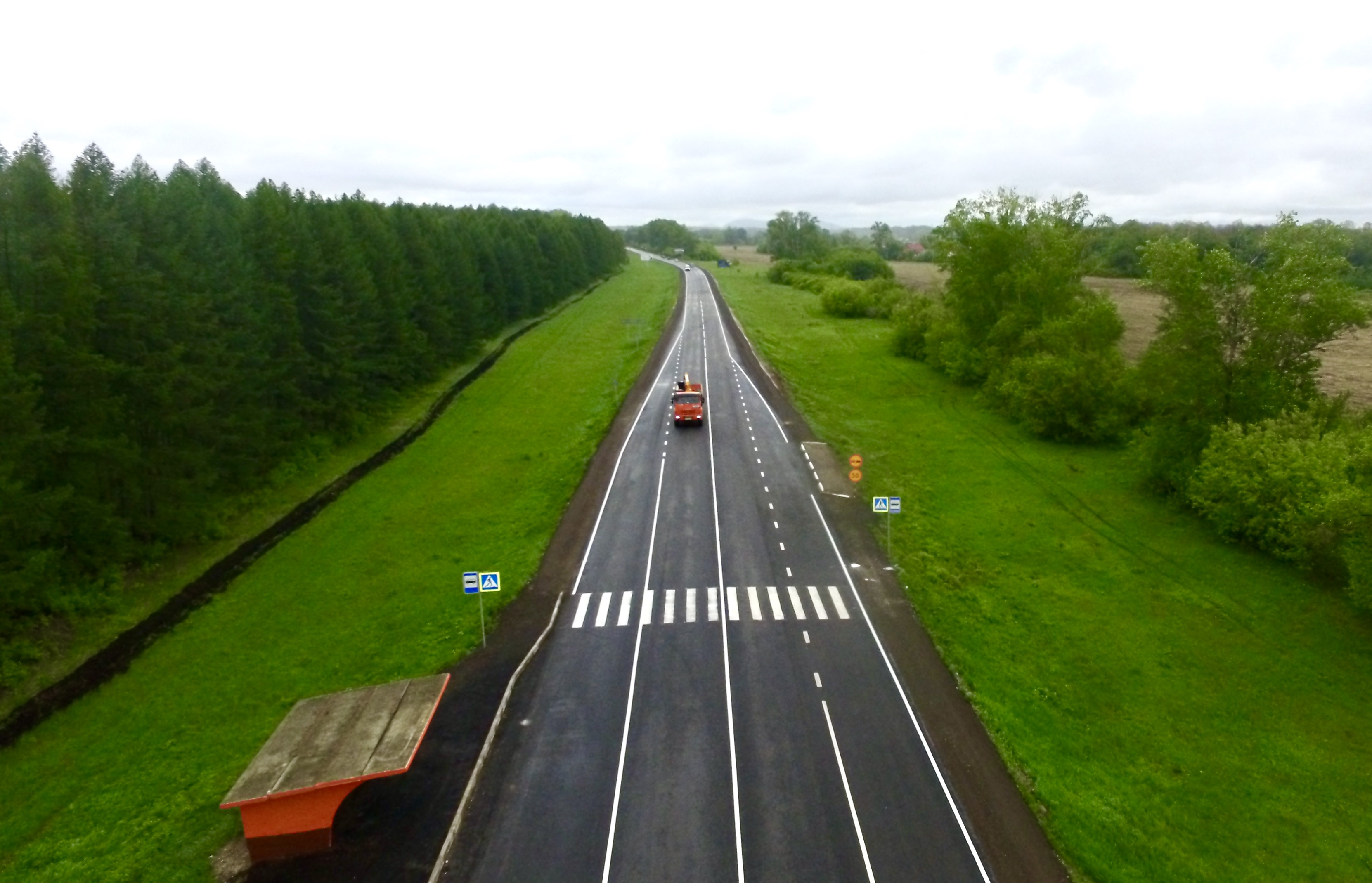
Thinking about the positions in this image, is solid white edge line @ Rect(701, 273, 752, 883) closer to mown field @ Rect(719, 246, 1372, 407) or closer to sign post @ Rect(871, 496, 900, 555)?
sign post @ Rect(871, 496, 900, 555)

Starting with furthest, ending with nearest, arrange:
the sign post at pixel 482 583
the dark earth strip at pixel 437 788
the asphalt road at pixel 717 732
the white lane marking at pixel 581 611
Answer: the white lane marking at pixel 581 611
the sign post at pixel 482 583
the asphalt road at pixel 717 732
the dark earth strip at pixel 437 788

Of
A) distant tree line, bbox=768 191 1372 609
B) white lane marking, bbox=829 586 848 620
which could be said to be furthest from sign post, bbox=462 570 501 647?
distant tree line, bbox=768 191 1372 609

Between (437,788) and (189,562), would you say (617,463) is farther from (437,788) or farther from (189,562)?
(437,788)

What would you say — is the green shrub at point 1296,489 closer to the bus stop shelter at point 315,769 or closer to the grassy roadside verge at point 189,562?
the bus stop shelter at point 315,769

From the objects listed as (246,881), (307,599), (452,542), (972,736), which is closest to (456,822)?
(246,881)

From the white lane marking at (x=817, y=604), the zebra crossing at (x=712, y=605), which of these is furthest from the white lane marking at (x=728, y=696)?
the white lane marking at (x=817, y=604)

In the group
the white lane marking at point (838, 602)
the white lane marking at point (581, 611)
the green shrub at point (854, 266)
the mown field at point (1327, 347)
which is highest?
the green shrub at point (854, 266)

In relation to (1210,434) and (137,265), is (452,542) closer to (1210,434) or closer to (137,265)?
(137,265)
